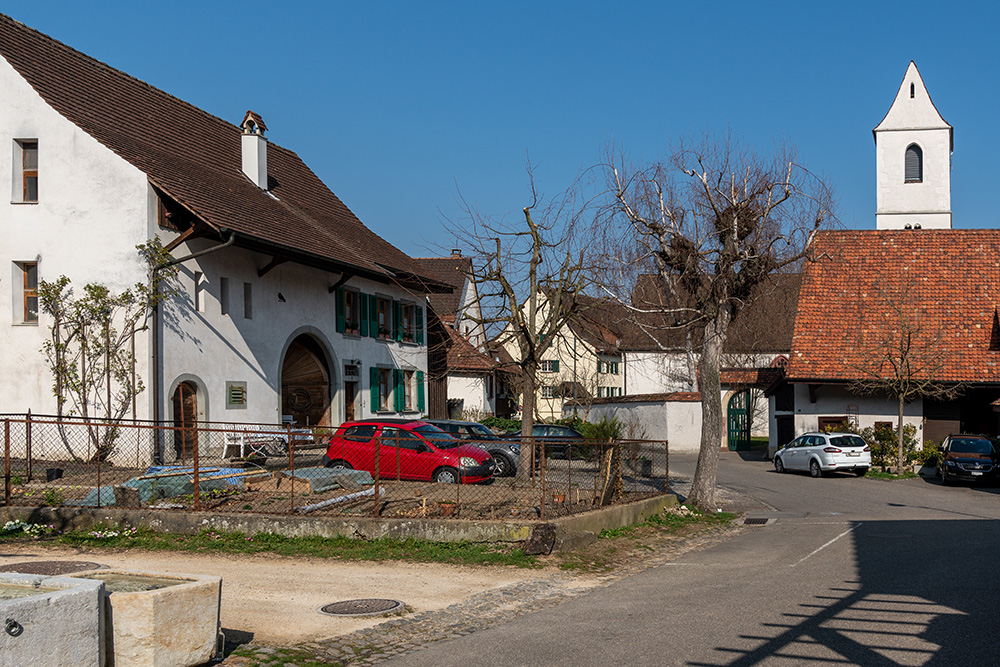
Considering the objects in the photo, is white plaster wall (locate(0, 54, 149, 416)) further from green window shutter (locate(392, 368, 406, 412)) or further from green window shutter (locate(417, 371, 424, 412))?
green window shutter (locate(417, 371, 424, 412))

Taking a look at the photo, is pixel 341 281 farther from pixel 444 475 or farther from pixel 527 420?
pixel 444 475

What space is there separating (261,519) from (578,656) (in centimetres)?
759

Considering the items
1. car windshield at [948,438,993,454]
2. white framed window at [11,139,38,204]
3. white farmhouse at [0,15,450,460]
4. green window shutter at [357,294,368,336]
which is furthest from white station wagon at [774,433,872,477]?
white framed window at [11,139,38,204]

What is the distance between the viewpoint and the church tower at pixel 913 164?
2324 inches

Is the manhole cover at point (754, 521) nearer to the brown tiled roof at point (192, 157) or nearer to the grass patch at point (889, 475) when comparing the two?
the grass patch at point (889, 475)

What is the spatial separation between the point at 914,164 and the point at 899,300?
2808 centimetres

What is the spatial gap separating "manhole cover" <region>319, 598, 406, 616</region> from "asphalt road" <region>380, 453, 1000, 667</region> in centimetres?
128

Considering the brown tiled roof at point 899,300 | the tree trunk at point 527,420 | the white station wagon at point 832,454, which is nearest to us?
the tree trunk at point 527,420

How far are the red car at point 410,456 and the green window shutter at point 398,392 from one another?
12.4 meters

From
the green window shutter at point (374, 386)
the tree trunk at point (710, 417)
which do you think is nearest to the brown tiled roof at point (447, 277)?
the green window shutter at point (374, 386)

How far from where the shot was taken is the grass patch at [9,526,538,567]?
13.3m

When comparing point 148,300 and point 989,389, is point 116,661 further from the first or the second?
point 989,389

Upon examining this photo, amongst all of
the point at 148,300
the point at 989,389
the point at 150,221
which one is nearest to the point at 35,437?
the point at 148,300

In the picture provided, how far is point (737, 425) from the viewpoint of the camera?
156ft
